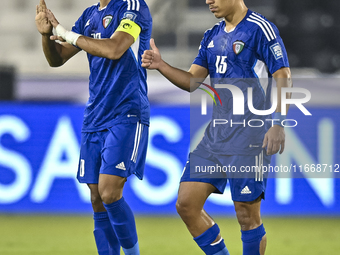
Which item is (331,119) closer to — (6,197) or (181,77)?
(181,77)

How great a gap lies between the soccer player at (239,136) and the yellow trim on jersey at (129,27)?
157 millimetres

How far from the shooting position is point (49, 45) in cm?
310

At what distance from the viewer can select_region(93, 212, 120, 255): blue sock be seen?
305 centimetres

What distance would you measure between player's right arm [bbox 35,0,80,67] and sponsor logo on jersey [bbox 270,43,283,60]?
49.0 inches

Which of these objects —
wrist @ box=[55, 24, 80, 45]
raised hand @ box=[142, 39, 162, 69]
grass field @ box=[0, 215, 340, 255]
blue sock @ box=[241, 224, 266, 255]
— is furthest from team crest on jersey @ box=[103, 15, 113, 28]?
grass field @ box=[0, 215, 340, 255]

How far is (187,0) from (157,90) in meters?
1.33

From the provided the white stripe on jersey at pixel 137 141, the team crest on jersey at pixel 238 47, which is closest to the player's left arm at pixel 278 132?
the team crest on jersey at pixel 238 47

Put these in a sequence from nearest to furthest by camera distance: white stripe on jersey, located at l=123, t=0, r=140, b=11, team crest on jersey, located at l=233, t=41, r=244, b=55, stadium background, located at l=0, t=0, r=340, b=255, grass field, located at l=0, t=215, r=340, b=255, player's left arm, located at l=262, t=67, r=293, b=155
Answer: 1. player's left arm, located at l=262, t=67, r=293, b=155
2. team crest on jersey, located at l=233, t=41, r=244, b=55
3. white stripe on jersey, located at l=123, t=0, r=140, b=11
4. grass field, located at l=0, t=215, r=340, b=255
5. stadium background, located at l=0, t=0, r=340, b=255

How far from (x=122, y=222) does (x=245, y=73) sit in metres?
1.05

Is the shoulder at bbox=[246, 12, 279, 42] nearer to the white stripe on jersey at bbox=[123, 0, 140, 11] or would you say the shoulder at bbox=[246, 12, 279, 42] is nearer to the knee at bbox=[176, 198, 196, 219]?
the white stripe on jersey at bbox=[123, 0, 140, 11]

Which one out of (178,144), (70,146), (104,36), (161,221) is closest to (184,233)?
(161,221)

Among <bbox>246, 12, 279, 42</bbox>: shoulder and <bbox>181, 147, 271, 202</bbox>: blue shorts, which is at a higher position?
<bbox>246, 12, 279, 42</bbox>: shoulder

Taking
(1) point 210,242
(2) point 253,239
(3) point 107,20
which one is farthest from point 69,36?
(2) point 253,239

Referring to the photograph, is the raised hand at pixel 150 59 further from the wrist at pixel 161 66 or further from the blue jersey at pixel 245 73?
the blue jersey at pixel 245 73
